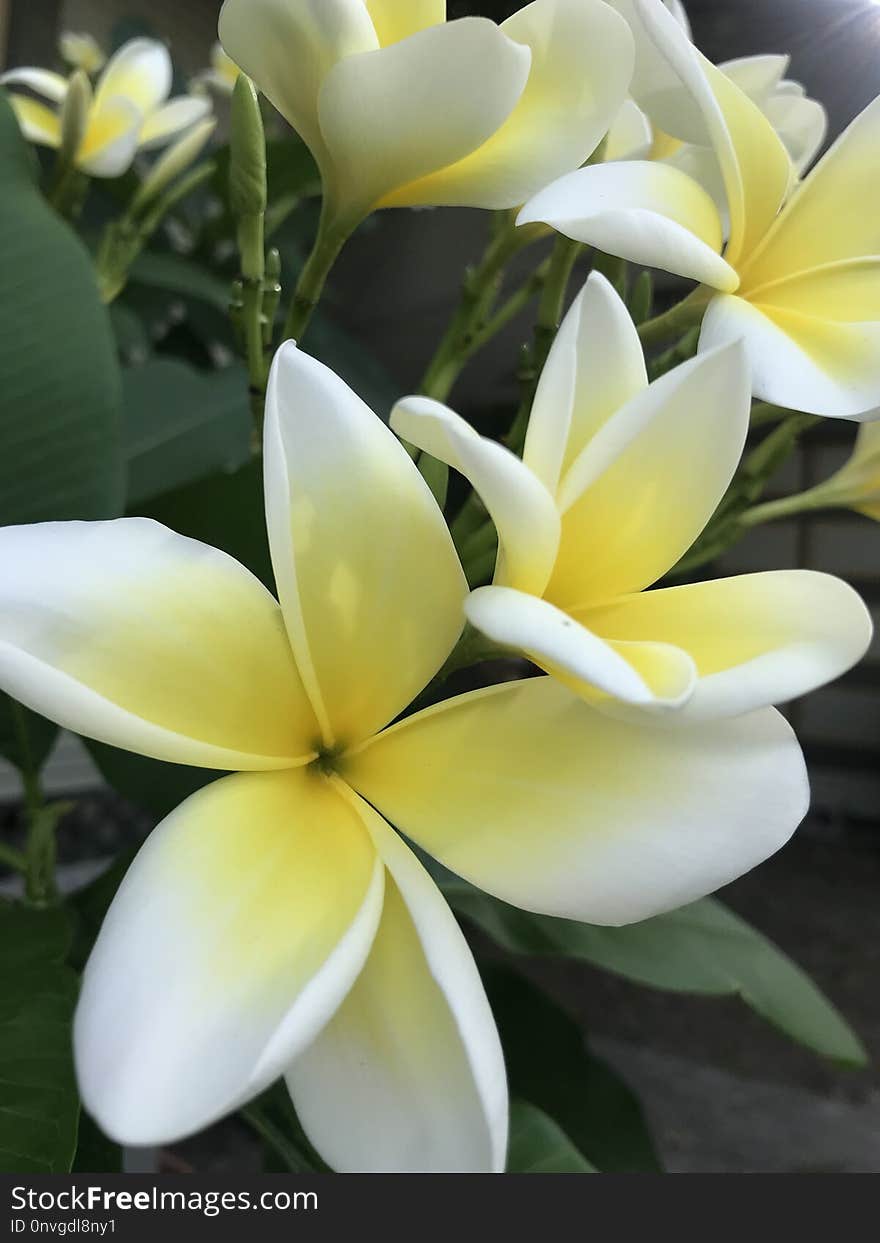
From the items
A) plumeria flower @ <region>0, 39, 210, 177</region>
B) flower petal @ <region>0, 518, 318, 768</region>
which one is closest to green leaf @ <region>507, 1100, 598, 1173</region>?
flower petal @ <region>0, 518, 318, 768</region>

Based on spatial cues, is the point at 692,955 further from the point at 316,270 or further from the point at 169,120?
the point at 169,120

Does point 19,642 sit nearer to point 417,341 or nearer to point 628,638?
point 628,638

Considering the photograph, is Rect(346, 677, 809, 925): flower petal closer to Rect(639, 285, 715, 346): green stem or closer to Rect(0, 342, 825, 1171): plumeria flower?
Rect(0, 342, 825, 1171): plumeria flower

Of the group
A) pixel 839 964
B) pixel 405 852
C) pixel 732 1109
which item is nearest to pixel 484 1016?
pixel 405 852

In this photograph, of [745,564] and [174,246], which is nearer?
[174,246]

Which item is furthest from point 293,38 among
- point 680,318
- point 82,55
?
point 82,55

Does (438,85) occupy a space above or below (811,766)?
above
